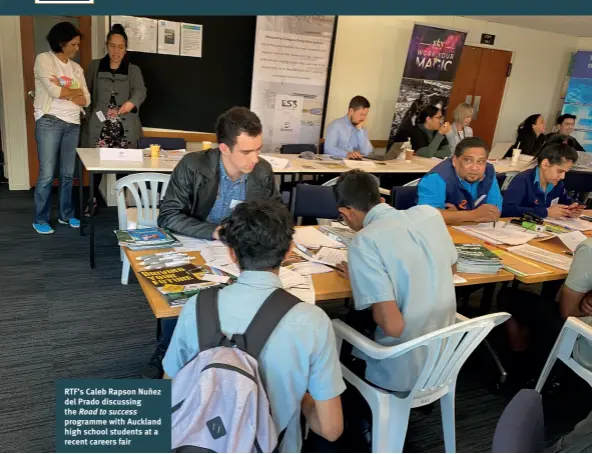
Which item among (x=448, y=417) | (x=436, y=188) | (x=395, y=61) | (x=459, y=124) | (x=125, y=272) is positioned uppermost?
(x=395, y=61)

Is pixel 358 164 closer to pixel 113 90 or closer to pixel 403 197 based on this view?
pixel 403 197

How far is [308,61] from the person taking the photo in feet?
19.3

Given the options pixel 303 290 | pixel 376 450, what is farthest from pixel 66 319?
pixel 376 450

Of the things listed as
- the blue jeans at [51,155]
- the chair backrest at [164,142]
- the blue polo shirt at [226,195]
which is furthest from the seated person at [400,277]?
the blue jeans at [51,155]

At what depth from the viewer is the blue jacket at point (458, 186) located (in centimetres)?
301

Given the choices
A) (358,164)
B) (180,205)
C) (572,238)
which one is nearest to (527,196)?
(572,238)

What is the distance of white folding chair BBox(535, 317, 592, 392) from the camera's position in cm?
203

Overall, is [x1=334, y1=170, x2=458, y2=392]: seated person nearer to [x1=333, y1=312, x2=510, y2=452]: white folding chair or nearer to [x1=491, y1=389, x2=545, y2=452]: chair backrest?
[x1=333, y1=312, x2=510, y2=452]: white folding chair

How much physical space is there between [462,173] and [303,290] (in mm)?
1495

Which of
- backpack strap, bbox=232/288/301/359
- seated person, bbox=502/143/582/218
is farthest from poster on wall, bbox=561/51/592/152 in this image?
backpack strap, bbox=232/288/301/359

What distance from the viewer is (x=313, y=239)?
8.49 feet

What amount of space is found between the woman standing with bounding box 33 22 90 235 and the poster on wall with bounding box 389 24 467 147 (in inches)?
146

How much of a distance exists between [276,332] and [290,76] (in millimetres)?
4960

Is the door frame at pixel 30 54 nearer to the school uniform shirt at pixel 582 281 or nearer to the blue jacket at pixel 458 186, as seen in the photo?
the blue jacket at pixel 458 186
